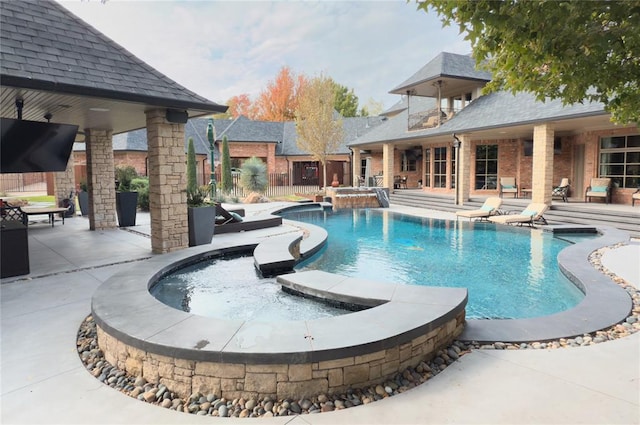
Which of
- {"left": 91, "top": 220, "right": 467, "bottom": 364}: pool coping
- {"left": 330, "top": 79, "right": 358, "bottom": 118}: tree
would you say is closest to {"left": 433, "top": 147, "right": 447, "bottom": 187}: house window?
{"left": 91, "top": 220, "right": 467, "bottom": 364}: pool coping

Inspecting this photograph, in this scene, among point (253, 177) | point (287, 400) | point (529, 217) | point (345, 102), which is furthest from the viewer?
point (345, 102)

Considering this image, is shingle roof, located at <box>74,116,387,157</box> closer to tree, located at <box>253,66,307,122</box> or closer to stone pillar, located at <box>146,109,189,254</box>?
tree, located at <box>253,66,307,122</box>

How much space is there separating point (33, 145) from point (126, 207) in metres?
3.89

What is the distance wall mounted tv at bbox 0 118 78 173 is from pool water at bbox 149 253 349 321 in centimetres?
379

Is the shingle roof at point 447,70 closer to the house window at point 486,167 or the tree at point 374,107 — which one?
the house window at point 486,167

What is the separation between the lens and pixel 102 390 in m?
3.00

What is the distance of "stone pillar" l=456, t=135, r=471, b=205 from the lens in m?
15.7

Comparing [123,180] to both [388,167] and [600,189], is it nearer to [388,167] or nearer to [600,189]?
[388,167]

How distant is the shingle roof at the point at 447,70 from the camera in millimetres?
17656

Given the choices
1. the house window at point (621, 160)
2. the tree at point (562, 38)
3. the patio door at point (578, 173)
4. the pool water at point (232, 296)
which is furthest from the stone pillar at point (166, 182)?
the patio door at point (578, 173)

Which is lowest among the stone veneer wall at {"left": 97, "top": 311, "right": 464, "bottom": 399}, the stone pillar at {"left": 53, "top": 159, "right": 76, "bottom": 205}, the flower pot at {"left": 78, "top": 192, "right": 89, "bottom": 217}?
the stone veneer wall at {"left": 97, "top": 311, "right": 464, "bottom": 399}

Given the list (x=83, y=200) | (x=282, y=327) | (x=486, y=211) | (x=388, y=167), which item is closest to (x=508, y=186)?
(x=486, y=211)

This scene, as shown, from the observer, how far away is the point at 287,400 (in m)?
2.84

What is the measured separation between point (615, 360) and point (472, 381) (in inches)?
56.6
